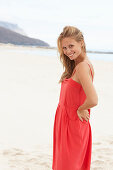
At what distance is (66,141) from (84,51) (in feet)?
2.23

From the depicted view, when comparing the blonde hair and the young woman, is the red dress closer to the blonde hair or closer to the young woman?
the young woman

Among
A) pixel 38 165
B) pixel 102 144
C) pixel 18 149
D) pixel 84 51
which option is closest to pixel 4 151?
pixel 18 149

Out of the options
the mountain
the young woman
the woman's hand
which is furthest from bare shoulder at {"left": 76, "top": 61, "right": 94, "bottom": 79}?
the mountain

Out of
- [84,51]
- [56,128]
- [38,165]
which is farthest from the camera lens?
[38,165]

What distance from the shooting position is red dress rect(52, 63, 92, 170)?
1.88 meters

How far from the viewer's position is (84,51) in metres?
1.89

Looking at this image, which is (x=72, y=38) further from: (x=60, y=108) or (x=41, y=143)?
(x=41, y=143)

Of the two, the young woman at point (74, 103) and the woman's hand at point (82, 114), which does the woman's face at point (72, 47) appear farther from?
the woman's hand at point (82, 114)

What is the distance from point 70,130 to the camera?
1937 millimetres

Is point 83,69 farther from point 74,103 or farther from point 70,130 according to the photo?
point 70,130

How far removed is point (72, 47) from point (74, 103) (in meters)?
0.40

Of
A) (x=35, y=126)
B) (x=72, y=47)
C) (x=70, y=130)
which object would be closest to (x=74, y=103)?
(x=70, y=130)

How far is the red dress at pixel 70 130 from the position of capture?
1884 mm

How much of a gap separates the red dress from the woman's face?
18cm
